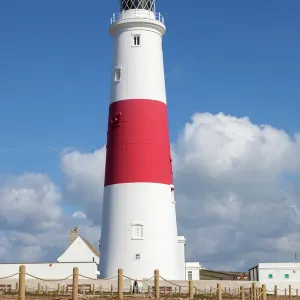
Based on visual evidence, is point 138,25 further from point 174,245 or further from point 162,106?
point 174,245

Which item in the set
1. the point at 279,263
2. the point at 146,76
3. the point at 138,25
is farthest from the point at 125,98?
the point at 279,263

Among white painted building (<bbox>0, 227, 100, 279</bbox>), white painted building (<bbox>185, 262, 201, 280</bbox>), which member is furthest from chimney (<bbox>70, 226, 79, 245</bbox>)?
white painted building (<bbox>185, 262, 201, 280</bbox>)

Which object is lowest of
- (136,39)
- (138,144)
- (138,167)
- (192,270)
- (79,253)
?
(192,270)

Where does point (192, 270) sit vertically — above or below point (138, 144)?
below

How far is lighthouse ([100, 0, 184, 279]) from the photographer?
3934 centimetres

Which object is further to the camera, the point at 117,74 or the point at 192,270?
the point at 192,270

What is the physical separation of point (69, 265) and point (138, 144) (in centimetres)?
2382

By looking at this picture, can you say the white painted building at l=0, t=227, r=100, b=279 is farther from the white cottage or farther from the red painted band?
the red painted band

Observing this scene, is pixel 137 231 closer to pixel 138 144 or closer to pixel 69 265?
pixel 138 144

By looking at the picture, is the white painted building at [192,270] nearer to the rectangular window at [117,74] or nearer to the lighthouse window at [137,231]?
the lighthouse window at [137,231]

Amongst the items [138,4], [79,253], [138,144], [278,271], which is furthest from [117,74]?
[79,253]

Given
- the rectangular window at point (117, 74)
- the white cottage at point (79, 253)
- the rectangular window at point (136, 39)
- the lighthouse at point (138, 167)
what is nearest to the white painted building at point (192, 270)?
the white cottage at point (79, 253)

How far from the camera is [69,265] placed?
2371 inches

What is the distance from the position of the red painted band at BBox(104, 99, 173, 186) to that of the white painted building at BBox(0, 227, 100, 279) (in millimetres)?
18439
